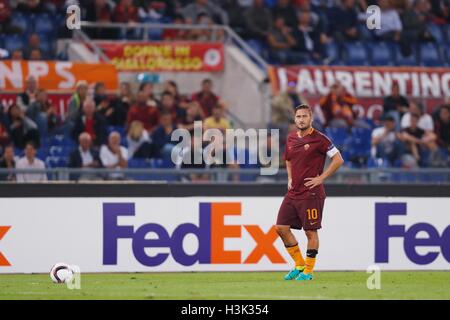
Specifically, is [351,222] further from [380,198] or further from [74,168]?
[74,168]

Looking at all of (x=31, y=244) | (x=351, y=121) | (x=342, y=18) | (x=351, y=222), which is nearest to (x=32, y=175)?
(x=31, y=244)

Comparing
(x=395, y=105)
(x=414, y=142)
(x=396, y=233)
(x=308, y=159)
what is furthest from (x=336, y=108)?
(x=308, y=159)

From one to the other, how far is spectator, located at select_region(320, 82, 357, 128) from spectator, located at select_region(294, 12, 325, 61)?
3141 millimetres

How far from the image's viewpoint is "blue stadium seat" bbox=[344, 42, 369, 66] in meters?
26.3

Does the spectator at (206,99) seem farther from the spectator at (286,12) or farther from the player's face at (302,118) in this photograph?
the player's face at (302,118)

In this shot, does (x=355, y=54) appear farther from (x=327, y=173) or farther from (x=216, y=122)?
(x=327, y=173)

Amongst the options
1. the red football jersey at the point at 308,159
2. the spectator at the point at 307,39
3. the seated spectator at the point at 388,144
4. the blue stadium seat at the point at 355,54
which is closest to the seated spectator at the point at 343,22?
the blue stadium seat at the point at 355,54

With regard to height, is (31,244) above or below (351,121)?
below

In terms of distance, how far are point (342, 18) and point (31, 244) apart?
12.6 metres

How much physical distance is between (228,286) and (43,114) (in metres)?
6.67

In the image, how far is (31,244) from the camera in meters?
16.3

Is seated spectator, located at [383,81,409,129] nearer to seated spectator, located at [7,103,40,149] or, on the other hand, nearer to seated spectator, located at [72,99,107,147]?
seated spectator, located at [72,99,107,147]

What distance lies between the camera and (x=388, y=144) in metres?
20.5

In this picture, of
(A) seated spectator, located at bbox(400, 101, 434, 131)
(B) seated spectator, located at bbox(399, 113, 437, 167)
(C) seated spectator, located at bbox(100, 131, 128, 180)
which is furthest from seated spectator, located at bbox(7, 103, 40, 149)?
(A) seated spectator, located at bbox(400, 101, 434, 131)
